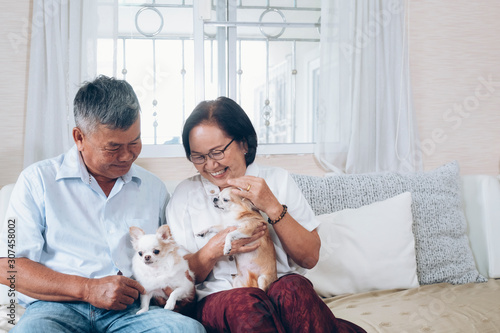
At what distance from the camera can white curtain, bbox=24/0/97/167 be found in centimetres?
234

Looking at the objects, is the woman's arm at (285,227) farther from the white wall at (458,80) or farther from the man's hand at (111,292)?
the white wall at (458,80)

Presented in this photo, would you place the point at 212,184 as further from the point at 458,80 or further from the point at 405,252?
the point at 458,80

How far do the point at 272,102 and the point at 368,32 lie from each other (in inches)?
27.3

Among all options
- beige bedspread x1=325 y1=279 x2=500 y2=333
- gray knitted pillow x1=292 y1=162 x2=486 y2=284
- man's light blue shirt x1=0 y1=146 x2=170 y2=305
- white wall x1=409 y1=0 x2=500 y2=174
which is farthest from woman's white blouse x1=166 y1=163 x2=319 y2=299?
white wall x1=409 y1=0 x2=500 y2=174

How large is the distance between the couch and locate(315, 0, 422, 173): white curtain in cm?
41

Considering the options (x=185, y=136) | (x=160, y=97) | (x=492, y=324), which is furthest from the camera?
(x=160, y=97)

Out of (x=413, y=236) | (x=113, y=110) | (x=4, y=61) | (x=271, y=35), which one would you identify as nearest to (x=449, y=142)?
(x=413, y=236)

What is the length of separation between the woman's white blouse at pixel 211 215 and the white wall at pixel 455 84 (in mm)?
1027

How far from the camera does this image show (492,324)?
1.79m

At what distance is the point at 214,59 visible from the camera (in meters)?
2.83

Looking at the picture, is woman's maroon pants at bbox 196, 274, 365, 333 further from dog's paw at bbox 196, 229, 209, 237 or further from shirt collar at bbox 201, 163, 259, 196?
shirt collar at bbox 201, 163, 259, 196

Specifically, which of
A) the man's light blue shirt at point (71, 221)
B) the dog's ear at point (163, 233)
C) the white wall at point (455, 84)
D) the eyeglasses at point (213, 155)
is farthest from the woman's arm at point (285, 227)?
the white wall at point (455, 84)

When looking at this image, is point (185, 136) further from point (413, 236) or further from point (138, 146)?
point (413, 236)

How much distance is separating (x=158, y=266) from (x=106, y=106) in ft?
1.61
